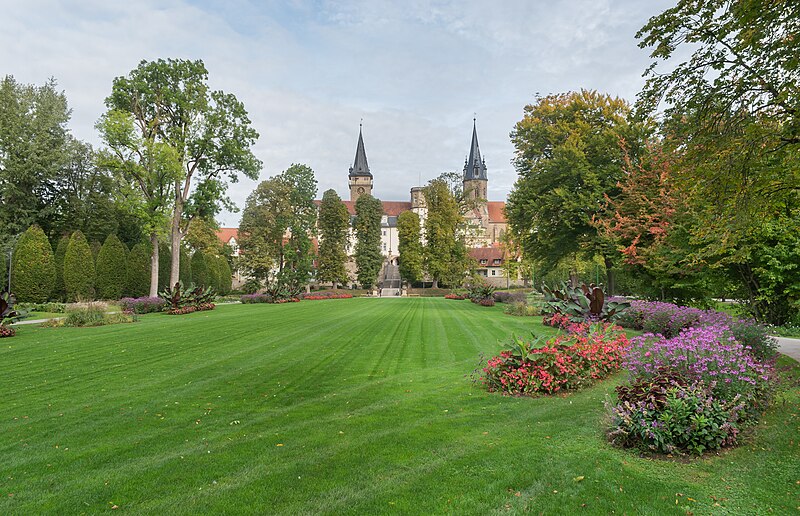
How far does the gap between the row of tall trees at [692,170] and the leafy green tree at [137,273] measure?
941 inches

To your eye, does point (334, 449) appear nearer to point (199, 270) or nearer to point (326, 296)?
point (326, 296)

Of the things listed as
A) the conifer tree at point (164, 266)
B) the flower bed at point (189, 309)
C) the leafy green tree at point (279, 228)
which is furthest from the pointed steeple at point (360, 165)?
the flower bed at point (189, 309)

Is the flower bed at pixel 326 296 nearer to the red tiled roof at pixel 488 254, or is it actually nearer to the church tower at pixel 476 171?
the red tiled roof at pixel 488 254

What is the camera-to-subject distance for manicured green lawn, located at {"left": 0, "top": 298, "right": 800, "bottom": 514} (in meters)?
2.98

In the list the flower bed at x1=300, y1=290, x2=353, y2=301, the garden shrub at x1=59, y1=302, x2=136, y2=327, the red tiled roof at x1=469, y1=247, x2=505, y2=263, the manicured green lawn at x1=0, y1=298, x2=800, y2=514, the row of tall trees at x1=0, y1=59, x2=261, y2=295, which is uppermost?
the row of tall trees at x1=0, y1=59, x2=261, y2=295

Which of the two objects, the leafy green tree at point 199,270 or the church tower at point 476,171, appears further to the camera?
the church tower at point 476,171

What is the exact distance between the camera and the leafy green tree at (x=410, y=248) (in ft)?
146

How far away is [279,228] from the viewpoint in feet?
126

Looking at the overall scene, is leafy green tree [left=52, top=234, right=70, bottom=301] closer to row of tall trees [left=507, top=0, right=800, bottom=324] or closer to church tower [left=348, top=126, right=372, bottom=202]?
row of tall trees [left=507, top=0, right=800, bottom=324]

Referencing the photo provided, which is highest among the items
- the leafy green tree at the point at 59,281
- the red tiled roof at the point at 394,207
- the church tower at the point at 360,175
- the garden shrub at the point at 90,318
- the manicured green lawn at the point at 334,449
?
the church tower at the point at 360,175

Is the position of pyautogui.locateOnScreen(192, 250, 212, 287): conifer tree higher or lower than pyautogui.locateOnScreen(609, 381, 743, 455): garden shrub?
higher

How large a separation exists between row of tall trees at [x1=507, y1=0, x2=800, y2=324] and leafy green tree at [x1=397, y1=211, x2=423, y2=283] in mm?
21651

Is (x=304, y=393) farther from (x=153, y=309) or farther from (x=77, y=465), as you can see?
(x=153, y=309)

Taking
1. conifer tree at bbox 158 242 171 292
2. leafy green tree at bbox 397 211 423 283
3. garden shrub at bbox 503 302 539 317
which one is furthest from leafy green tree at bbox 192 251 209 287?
garden shrub at bbox 503 302 539 317
